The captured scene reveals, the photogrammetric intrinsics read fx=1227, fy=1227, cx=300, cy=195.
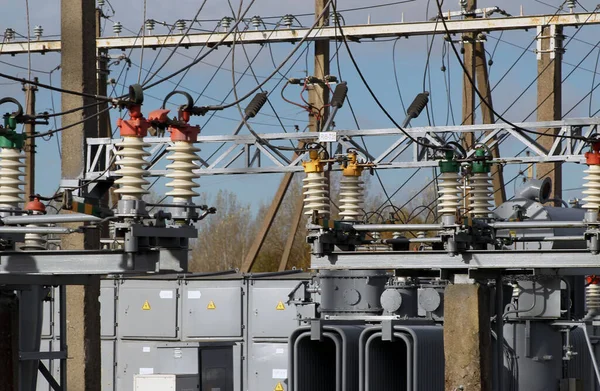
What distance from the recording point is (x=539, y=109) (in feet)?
77.4

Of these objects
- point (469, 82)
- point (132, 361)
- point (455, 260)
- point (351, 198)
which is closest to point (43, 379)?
point (132, 361)

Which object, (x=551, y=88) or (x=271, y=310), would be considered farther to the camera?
(x=551, y=88)

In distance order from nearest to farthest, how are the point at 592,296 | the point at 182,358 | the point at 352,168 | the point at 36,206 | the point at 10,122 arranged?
1. the point at 10,122
2. the point at 36,206
3. the point at 352,168
4. the point at 182,358
5. the point at 592,296

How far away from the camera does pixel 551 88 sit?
77.7 ft

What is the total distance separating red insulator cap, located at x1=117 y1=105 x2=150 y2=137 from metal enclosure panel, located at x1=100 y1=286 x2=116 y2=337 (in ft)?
37.1

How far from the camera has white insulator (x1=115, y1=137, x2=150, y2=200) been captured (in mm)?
8945

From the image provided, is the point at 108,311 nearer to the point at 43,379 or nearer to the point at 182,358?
the point at 43,379

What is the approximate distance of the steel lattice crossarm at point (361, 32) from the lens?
25109mm

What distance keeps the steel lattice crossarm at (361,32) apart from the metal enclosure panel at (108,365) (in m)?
5.92

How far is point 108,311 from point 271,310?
9.50ft

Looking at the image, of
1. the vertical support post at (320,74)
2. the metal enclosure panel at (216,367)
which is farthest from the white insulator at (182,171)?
the vertical support post at (320,74)

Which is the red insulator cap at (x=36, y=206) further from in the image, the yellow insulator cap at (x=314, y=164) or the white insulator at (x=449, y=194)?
the white insulator at (x=449, y=194)

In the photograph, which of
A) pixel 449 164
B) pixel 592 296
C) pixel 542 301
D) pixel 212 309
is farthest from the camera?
pixel 212 309

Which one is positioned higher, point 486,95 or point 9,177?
point 486,95
